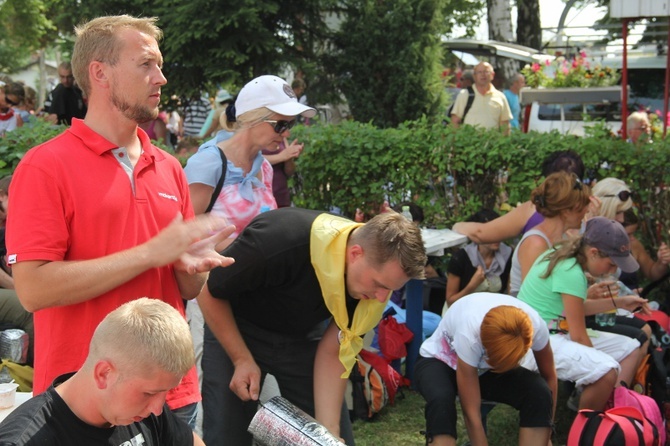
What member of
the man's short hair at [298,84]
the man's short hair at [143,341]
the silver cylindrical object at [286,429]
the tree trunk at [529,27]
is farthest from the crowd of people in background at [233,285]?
the tree trunk at [529,27]

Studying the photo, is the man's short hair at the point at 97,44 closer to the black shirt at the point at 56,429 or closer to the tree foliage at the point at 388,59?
the black shirt at the point at 56,429

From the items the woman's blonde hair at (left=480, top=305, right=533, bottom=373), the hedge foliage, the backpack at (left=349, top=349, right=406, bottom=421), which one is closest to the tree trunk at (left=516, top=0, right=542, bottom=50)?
the hedge foliage

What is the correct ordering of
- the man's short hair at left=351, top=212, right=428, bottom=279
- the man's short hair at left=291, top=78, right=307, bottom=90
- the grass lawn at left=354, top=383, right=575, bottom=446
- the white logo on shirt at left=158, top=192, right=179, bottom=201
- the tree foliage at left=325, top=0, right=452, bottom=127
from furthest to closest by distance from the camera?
the tree foliage at left=325, top=0, right=452, bottom=127
the man's short hair at left=291, top=78, right=307, bottom=90
the grass lawn at left=354, top=383, right=575, bottom=446
the man's short hair at left=351, top=212, right=428, bottom=279
the white logo on shirt at left=158, top=192, right=179, bottom=201

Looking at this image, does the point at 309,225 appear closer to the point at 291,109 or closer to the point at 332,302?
the point at 332,302

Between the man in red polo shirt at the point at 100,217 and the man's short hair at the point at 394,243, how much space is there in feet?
1.97

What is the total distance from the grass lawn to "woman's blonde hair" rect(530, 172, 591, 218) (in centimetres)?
119

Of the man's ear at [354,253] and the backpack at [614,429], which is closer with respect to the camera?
the man's ear at [354,253]

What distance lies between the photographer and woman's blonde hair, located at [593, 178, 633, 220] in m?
5.84

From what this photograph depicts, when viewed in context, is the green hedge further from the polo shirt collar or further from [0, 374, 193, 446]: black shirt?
[0, 374, 193, 446]: black shirt

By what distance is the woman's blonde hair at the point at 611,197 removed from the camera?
5844 mm

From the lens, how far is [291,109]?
3936 mm

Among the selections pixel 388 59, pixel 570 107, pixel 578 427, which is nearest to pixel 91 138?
pixel 578 427

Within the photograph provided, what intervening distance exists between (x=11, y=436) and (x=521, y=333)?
256cm

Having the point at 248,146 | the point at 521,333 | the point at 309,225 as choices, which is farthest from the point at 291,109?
the point at 521,333
